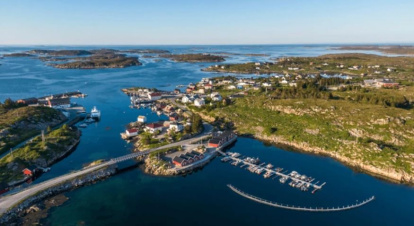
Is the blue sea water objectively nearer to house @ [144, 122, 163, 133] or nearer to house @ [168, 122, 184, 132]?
house @ [144, 122, 163, 133]

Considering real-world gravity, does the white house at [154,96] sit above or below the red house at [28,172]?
above

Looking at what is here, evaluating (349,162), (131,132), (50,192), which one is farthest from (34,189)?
(349,162)

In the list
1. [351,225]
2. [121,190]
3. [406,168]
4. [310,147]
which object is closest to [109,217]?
[121,190]

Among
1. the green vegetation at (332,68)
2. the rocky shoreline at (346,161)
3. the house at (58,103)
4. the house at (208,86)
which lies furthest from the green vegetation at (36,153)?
the green vegetation at (332,68)

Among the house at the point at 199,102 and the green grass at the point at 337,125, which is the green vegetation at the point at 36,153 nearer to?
the green grass at the point at 337,125

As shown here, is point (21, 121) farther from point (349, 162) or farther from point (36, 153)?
Result: point (349, 162)

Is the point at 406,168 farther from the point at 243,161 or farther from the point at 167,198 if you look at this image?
the point at 167,198

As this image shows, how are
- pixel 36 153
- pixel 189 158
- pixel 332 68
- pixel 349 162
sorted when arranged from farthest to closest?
pixel 332 68, pixel 349 162, pixel 36 153, pixel 189 158
